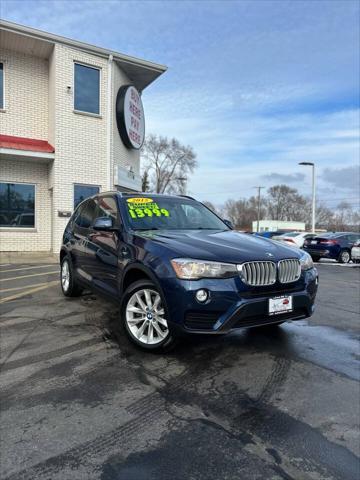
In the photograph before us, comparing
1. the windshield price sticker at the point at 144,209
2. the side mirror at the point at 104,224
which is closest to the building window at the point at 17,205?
the windshield price sticker at the point at 144,209

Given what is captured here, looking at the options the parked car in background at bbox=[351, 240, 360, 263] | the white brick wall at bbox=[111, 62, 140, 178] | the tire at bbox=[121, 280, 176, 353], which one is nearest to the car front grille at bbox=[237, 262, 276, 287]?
the tire at bbox=[121, 280, 176, 353]

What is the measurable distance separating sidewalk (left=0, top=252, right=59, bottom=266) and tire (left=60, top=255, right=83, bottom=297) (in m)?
5.69

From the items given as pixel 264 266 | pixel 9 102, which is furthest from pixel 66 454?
pixel 9 102

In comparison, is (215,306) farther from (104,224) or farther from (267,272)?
(104,224)

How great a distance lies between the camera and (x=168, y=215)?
519 cm

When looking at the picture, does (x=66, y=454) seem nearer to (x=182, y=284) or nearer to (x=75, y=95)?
(x=182, y=284)

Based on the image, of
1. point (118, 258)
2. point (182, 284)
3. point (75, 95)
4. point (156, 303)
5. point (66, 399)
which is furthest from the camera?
point (75, 95)

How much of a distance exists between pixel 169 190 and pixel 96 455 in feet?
204

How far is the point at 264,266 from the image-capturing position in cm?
384

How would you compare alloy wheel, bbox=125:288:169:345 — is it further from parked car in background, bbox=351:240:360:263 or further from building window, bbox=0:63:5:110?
parked car in background, bbox=351:240:360:263

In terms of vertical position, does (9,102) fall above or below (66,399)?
above

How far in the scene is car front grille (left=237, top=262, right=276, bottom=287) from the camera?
370 cm

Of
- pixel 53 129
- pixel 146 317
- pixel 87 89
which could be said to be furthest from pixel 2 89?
pixel 146 317

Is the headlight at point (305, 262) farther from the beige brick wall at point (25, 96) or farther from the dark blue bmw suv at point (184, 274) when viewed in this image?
the beige brick wall at point (25, 96)
